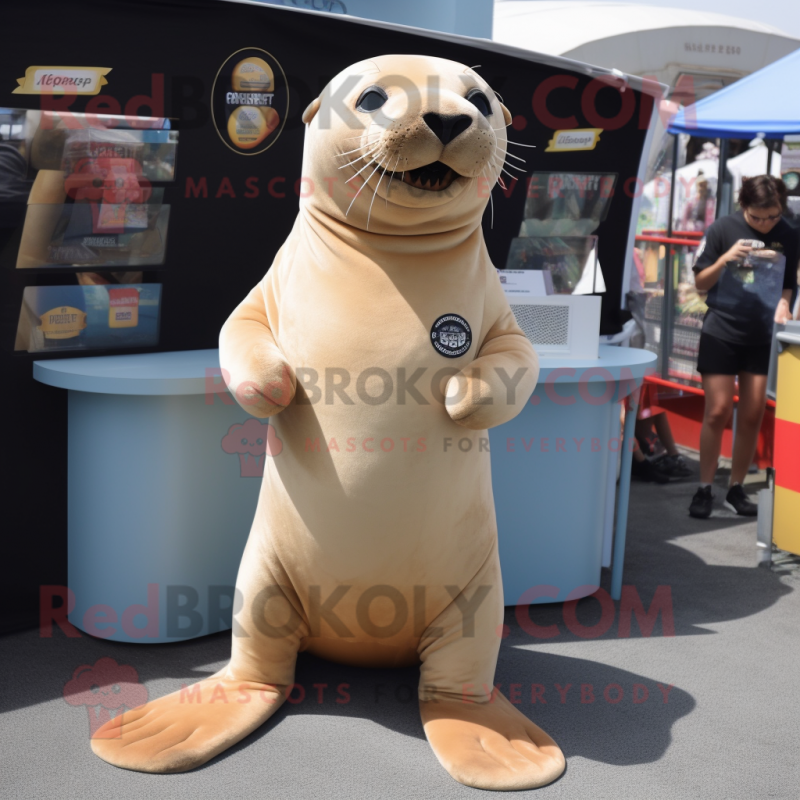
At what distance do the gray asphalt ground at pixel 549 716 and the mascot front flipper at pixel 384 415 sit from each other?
0.08 metres

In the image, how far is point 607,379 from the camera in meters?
3.34

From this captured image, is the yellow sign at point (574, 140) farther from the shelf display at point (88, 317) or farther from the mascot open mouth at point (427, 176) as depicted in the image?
the mascot open mouth at point (427, 176)

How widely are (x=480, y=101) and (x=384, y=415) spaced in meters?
0.80

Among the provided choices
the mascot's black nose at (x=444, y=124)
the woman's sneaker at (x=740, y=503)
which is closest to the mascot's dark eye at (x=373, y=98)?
the mascot's black nose at (x=444, y=124)

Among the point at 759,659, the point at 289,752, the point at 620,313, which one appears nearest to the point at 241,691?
the point at 289,752

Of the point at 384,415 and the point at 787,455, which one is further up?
the point at 384,415

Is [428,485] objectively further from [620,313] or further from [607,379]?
[620,313]

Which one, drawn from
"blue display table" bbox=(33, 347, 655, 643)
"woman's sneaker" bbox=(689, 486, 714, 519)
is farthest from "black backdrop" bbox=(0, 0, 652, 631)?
"woman's sneaker" bbox=(689, 486, 714, 519)

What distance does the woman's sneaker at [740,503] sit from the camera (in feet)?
15.9

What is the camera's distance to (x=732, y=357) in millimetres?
4762

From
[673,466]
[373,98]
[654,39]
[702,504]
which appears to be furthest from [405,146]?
[654,39]

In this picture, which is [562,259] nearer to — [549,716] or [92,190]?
[92,190]

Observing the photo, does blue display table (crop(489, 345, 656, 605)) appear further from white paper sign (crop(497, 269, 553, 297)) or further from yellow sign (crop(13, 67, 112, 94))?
yellow sign (crop(13, 67, 112, 94))

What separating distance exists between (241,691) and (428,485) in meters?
0.76
